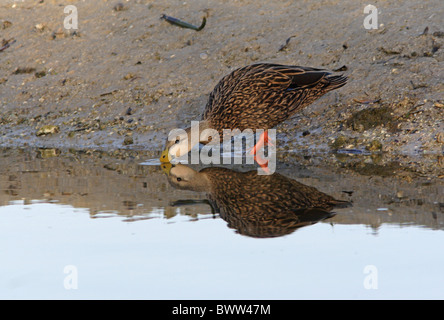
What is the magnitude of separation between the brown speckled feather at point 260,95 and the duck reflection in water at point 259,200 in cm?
128

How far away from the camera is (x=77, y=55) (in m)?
13.5

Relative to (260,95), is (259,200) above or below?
below

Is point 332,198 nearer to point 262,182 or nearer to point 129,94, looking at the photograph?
point 262,182

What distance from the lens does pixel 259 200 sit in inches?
249

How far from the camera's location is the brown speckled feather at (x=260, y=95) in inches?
356

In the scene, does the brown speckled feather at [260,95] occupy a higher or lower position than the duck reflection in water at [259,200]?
higher

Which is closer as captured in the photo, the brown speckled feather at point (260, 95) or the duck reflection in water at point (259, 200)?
the duck reflection in water at point (259, 200)

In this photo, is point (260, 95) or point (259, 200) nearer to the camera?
point (259, 200)

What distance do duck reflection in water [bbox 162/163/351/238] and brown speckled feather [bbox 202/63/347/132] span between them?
4.19 ft

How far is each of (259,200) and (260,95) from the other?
2.99 m

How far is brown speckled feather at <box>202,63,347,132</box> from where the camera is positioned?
905 centimetres

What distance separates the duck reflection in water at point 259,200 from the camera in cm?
557

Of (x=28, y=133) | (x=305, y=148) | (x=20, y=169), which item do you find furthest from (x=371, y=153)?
(x=28, y=133)

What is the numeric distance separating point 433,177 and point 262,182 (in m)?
1.80
